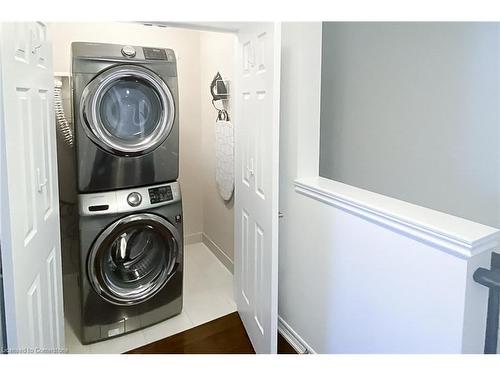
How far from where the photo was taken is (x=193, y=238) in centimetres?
376

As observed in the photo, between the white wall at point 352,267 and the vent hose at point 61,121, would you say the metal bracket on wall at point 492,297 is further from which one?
the vent hose at point 61,121

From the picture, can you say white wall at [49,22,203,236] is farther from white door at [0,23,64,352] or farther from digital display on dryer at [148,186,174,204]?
white door at [0,23,64,352]

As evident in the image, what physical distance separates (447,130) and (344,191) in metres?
0.95

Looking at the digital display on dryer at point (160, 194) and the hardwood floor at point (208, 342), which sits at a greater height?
the digital display on dryer at point (160, 194)

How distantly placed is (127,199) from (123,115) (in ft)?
1.62

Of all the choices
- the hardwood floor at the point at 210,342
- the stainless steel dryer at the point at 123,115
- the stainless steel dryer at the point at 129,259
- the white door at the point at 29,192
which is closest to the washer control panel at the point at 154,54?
the stainless steel dryer at the point at 123,115

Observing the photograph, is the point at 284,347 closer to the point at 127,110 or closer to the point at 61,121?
the point at 127,110

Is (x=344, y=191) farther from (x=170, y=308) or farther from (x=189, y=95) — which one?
(x=189, y=95)

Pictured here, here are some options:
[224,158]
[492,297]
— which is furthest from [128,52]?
[492,297]

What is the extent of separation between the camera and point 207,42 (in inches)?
128

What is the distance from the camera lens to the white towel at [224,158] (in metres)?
2.93

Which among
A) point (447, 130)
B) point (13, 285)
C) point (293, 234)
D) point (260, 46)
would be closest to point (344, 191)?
point (293, 234)

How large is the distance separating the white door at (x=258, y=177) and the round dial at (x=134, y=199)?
1.98 feet

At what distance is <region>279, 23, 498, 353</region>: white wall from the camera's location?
125 centimetres
